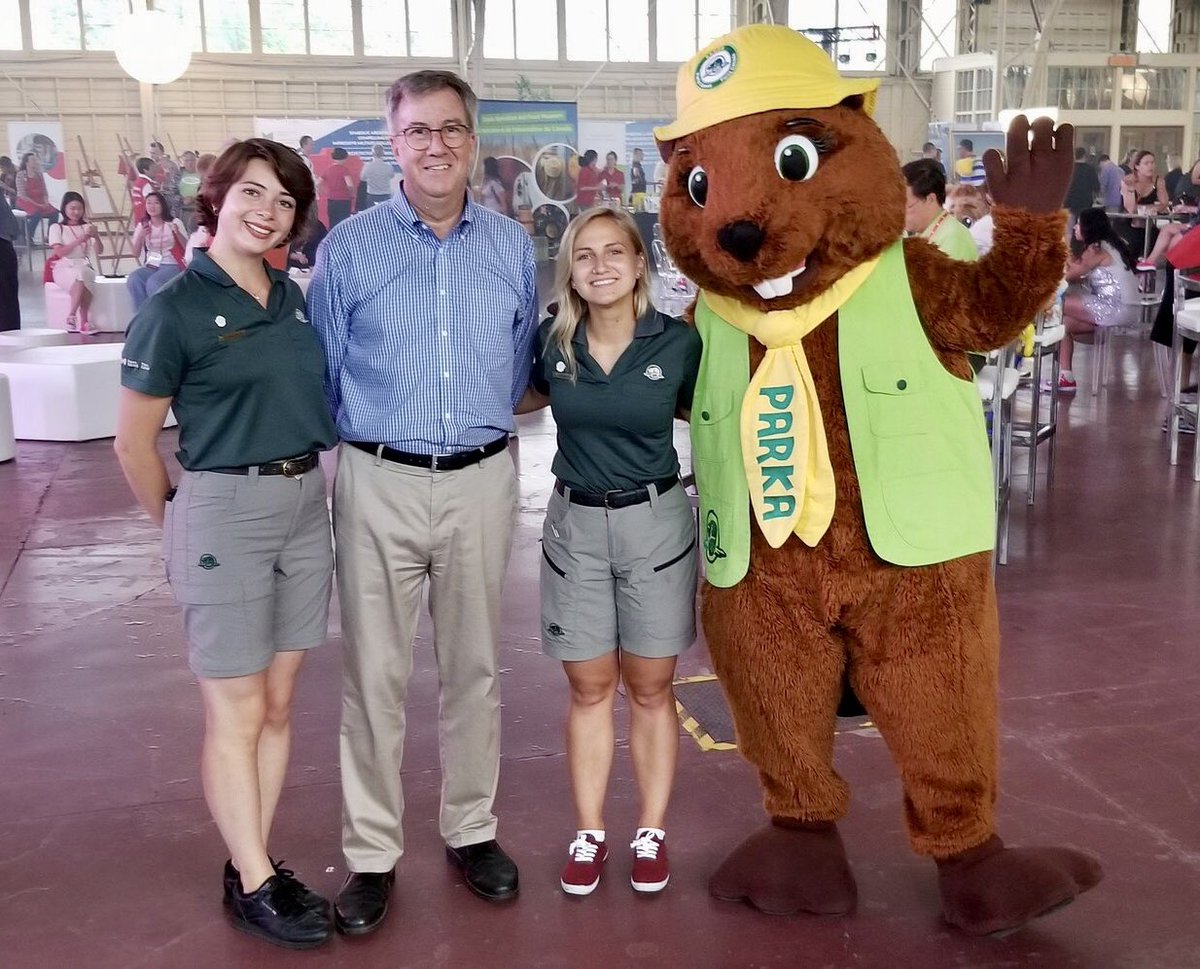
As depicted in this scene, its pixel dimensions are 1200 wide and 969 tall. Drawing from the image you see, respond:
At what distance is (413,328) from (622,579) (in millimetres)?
669

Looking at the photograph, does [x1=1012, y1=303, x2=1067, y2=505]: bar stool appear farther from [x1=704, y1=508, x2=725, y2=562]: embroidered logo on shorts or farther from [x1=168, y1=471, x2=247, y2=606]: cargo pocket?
[x1=168, y1=471, x2=247, y2=606]: cargo pocket

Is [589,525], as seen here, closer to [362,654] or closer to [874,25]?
[362,654]

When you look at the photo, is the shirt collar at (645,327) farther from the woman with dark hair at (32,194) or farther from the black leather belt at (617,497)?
the woman with dark hair at (32,194)

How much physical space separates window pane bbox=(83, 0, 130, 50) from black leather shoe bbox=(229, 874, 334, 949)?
64.9 feet

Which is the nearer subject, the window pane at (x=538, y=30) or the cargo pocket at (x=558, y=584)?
the cargo pocket at (x=558, y=584)

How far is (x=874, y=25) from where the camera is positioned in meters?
22.5

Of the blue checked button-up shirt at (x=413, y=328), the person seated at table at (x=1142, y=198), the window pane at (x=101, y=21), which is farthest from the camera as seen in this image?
the window pane at (x=101, y=21)

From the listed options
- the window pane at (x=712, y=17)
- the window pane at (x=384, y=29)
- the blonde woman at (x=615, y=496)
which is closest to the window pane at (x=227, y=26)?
the window pane at (x=384, y=29)

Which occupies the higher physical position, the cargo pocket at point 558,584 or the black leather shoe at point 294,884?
the cargo pocket at point 558,584

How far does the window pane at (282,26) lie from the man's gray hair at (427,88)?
19.4 m

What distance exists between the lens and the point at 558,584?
272 centimetres

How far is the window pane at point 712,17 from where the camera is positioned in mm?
22125

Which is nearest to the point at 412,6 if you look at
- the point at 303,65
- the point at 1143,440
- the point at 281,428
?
the point at 303,65

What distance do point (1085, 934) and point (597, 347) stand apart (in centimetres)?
154
